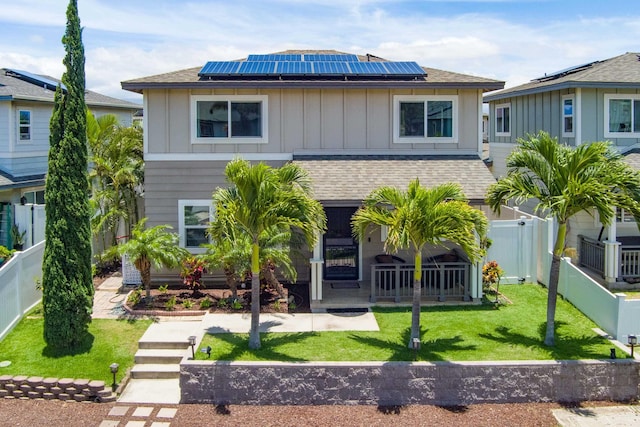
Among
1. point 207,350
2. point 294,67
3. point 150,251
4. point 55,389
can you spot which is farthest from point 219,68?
point 55,389

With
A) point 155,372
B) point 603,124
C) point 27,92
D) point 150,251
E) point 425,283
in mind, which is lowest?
point 155,372

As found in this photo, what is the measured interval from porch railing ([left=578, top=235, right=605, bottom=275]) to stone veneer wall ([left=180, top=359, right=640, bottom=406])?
6393mm

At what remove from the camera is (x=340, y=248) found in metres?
16.6

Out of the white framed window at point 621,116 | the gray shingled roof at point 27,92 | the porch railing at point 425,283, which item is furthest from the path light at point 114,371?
the white framed window at point 621,116

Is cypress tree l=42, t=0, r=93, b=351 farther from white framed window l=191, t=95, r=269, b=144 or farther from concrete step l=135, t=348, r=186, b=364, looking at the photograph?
white framed window l=191, t=95, r=269, b=144

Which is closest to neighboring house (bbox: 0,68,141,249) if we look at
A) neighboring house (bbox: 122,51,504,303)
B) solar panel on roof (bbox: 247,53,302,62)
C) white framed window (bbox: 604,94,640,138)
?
neighboring house (bbox: 122,51,504,303)

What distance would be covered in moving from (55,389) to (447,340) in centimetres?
707

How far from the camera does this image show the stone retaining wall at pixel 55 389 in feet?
35.2

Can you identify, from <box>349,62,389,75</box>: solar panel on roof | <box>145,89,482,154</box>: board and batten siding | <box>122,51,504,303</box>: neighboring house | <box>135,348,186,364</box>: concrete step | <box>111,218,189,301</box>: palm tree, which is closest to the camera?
<box>135,348,186,364</box>: concrete step

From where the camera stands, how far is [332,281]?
16531 mm

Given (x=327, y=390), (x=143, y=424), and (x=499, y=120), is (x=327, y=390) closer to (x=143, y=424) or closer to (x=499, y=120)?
(x=143, y=424)

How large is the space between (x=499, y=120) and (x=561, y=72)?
304cm

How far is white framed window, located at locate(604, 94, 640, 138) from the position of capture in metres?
18.0

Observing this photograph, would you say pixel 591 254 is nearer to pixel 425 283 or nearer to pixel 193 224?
pixel 425 283
